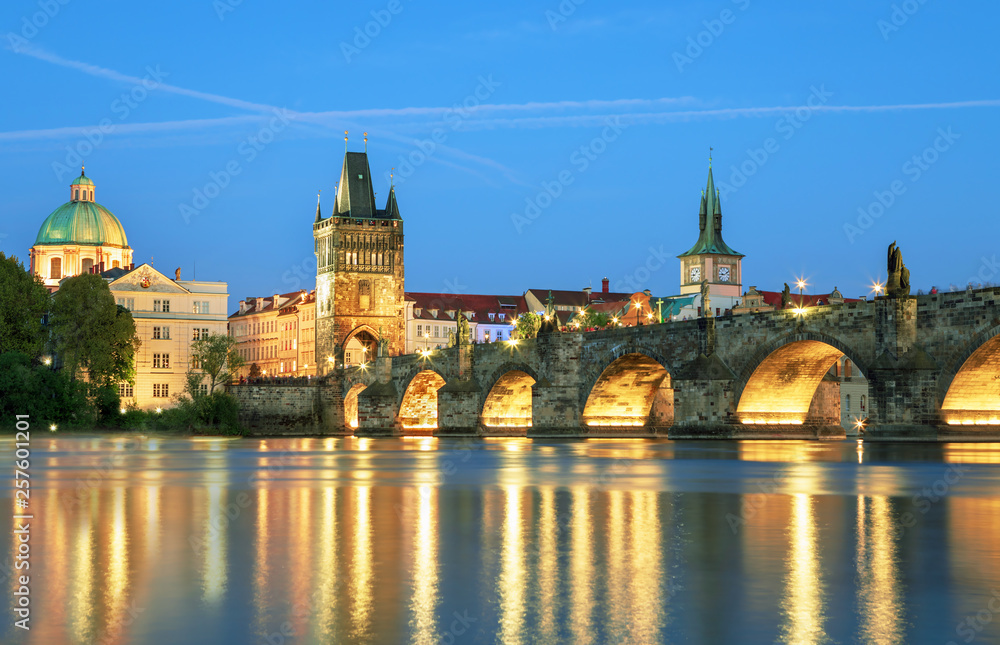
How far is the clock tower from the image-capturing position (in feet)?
530

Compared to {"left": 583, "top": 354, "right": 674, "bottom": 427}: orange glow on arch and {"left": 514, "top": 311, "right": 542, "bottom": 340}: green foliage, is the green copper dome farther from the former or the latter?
{"left": 583, "top": 354, "right": 674, "bottom": 427}: orange glow on arch

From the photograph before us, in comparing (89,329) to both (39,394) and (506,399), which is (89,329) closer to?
(39,394)

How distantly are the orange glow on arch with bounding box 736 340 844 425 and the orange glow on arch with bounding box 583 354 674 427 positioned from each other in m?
10.2

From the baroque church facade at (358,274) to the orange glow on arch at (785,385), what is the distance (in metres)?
62.2

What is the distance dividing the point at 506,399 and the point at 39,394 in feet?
99.1

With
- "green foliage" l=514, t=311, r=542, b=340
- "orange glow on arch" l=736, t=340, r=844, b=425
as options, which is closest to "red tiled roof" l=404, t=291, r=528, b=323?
"green foliage" l=514, t=311, r=542, b=340

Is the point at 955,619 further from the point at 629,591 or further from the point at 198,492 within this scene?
the point at 198,492

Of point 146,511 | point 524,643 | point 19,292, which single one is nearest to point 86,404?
point 19,292

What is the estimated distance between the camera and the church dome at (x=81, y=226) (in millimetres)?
131750

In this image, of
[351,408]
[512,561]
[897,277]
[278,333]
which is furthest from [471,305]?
[512,561]

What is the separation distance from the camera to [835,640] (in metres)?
10.4

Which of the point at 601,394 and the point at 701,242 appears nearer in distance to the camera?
the point at 601,394

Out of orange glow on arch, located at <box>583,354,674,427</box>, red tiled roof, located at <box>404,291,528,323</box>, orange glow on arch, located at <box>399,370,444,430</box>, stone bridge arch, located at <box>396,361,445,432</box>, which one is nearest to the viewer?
orange glow on arch, located at <box>583,354,674,427</box>

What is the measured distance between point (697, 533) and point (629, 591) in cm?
513
